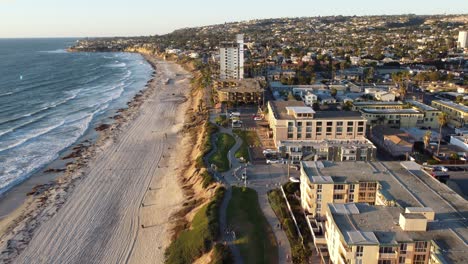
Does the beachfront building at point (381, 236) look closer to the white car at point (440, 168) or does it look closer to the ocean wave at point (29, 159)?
the white car at point (440, 168)

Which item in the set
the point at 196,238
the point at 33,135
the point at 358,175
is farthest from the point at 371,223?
the point at 33,135

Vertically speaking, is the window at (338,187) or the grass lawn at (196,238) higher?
the window at (338,187)

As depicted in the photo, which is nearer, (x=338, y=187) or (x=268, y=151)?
(x=338, y=187)

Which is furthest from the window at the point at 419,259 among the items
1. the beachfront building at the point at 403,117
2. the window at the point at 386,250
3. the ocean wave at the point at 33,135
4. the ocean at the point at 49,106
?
the ocean wave at the point at 33,135

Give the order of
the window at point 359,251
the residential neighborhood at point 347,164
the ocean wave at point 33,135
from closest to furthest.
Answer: the window at point 359,251
the residential neighborhood at point 347,164
the ocean wave at point 33,135

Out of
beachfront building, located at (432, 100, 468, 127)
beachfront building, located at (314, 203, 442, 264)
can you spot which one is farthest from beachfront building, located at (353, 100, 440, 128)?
beachfront building, located at (314, 203, 442, 264)

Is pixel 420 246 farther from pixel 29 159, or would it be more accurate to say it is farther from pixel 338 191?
pixel 29 159
